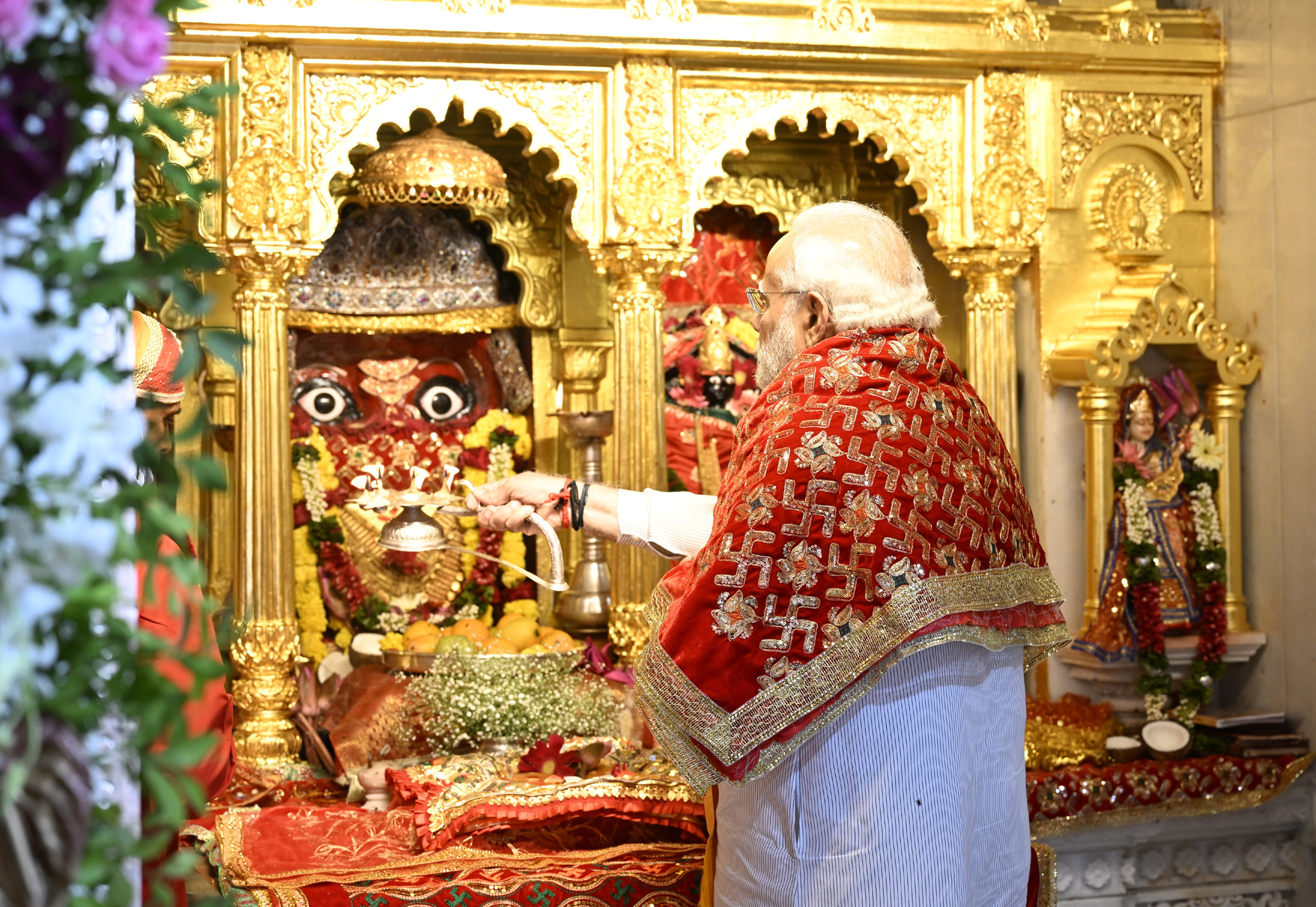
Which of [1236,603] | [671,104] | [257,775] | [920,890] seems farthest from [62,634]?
[1236,603]

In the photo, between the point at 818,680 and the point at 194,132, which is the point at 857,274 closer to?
the point at 818,680

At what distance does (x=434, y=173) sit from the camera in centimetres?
457

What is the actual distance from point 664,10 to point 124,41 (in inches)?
153

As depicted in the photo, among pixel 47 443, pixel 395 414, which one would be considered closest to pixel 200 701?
pixel 47 443

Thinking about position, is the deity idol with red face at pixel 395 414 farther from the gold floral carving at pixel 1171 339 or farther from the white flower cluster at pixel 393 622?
the gold floral carving at pixel 1171 339

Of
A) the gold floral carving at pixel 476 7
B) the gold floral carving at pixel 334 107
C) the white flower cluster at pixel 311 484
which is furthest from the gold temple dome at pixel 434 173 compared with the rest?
the white flower cluster at pixel 311 484

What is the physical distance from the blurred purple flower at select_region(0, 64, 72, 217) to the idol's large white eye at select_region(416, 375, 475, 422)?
14.8ft

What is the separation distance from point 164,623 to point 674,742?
864 millimetres

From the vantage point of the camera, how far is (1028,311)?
17.5 ft

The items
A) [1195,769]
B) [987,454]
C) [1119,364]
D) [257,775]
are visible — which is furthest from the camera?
[1119,364]

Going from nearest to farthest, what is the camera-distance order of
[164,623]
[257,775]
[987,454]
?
[164,623], [987,454], [257,775]

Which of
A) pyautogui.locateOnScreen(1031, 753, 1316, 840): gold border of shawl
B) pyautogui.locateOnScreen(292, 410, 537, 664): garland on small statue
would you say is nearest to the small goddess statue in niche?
pyautogui.locateOnScreen(1031, 753, 1316, 840): gold border of shawl

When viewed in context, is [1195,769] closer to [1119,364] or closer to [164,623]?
[1119,364]

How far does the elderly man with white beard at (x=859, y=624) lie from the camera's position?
91.6 inches
